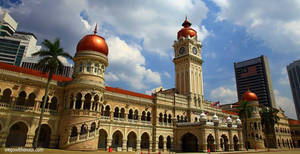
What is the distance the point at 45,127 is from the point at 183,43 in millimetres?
34786

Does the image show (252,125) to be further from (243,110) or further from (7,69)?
(7,69)

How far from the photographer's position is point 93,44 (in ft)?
100

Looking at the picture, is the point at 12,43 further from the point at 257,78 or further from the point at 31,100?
the point at 257,78

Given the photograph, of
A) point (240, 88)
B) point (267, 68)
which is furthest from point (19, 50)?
point (267, 68)

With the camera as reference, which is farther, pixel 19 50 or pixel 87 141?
pixel 19 50

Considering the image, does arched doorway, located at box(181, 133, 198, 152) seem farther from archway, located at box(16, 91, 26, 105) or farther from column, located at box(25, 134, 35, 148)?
archway, located at box(16, 91, 26, 105)

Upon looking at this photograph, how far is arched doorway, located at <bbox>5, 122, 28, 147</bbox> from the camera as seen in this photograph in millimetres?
26469

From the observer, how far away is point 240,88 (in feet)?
430

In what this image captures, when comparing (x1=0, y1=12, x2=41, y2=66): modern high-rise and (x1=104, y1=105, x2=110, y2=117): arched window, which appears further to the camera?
(x1=0, y1=12, x2=41, y2=66): modern high-rise

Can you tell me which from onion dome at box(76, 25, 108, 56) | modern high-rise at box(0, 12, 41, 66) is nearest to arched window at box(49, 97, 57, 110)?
onion dome at box(76, 25, 108, 56)

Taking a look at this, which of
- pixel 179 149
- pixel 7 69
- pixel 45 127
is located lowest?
pixel 179 149

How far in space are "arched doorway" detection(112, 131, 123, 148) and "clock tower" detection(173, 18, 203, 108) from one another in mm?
17897

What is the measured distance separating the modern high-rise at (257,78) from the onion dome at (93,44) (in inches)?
4593

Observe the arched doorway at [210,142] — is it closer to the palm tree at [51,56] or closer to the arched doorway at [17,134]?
the palm tree at [51,56]
